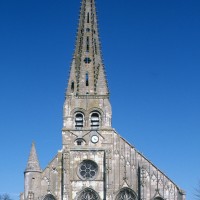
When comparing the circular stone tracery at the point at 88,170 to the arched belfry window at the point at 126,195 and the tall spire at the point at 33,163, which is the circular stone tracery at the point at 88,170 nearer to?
the arched belfry window at the point at 126,195

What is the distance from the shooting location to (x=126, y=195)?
67375 millimetres

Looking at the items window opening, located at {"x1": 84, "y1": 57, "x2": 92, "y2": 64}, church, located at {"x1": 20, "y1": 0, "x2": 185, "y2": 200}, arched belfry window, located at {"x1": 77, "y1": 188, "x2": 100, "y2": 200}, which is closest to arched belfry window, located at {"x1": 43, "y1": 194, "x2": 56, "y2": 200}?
church, located at {"x1": 20, "y1": 0, "x2": 185, "y2": 200}

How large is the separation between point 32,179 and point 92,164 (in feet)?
24.1

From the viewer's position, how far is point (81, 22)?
7594 cm

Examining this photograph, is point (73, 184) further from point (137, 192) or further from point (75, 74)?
point (75, 74)

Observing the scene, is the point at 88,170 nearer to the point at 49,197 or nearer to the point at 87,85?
the point at 49,197

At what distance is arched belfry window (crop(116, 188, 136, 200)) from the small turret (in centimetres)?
953

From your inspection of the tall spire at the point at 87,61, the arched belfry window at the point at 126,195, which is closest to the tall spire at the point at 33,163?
the tall spire at the point at 87,61

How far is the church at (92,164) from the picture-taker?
6700cm

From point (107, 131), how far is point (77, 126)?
12.4 feet

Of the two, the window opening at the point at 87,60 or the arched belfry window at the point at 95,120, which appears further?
the window opening at the point at 87,60

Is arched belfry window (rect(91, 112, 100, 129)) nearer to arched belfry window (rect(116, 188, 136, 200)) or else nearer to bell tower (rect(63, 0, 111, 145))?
bell tower (rect(63, 0, 111, 145))

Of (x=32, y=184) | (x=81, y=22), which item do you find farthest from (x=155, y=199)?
(x=81, y=22)

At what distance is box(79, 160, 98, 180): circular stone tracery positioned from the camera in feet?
224
